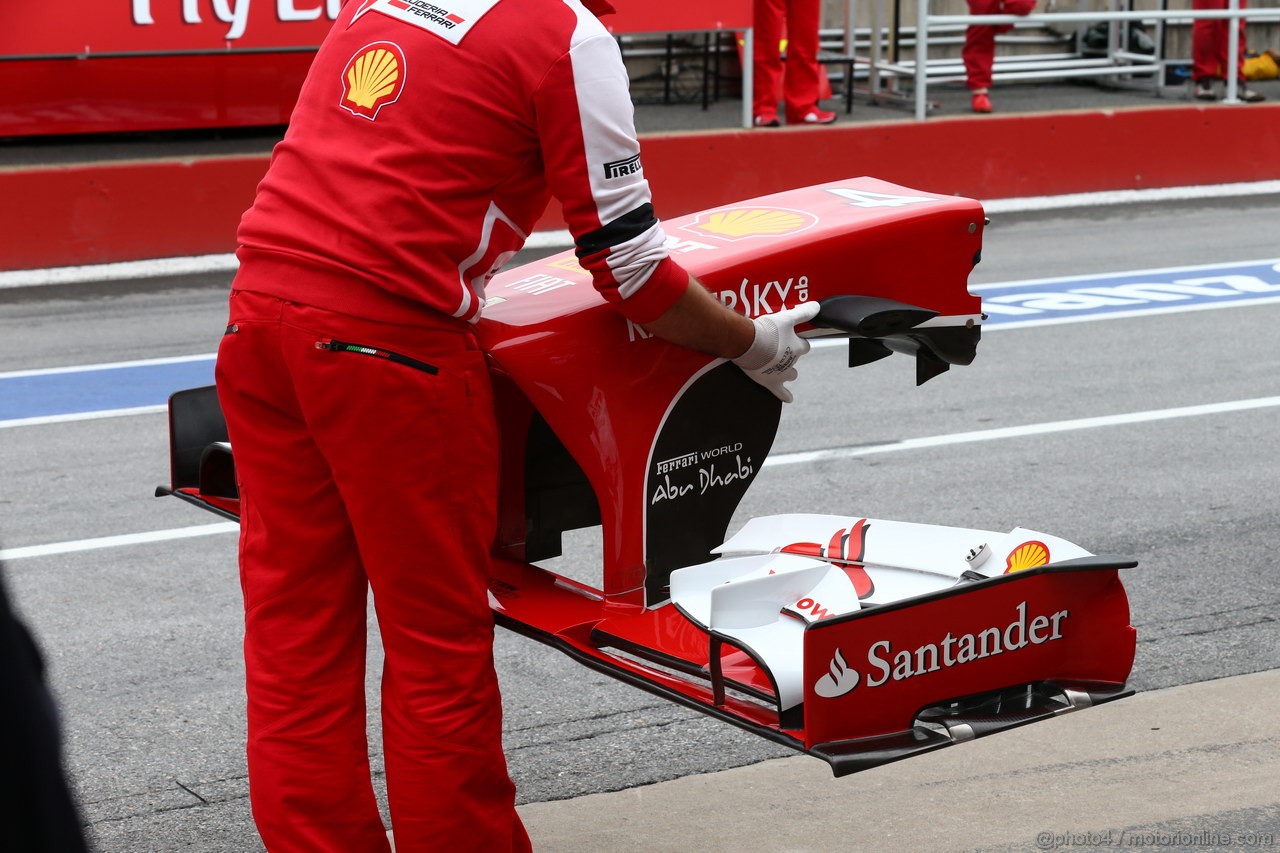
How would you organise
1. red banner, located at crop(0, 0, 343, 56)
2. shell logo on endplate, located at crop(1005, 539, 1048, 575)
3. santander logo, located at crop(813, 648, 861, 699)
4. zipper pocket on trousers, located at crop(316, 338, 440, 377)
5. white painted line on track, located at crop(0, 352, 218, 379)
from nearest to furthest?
santander logo, located at crop(813, 648, 861, 699) < zipper pocket on trousers, located at crop(316, 338, 440, 377) < shell logo on endplate, located at crop(1005, 539, 1048, 575) < white painted line on track, located at crop(0, 352, 218, 379) < red banner, located at crop(0, 0, 343, 56)

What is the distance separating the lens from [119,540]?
5.71 m

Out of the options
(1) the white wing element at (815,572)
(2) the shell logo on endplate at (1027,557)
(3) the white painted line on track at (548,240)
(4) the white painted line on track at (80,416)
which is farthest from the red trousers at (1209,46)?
(2) the shell logo on endplate at (1027,557)

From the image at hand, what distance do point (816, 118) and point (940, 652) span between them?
9771 mm

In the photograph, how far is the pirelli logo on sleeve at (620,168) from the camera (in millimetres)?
3033

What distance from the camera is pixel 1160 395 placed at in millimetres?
7465

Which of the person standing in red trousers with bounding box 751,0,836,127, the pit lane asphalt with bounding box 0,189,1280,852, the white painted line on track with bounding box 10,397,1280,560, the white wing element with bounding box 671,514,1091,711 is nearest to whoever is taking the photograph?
the white wing element with bounding box 671,514,1091,711

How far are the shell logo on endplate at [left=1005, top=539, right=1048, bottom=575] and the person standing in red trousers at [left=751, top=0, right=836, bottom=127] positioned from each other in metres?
9.21

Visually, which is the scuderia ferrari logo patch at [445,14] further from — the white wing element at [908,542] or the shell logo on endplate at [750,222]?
the white wing element at [908,542]

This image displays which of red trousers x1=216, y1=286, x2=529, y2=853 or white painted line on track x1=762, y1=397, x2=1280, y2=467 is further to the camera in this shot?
white painted line on track x1=762, y1=397, x2=1280, y2=467

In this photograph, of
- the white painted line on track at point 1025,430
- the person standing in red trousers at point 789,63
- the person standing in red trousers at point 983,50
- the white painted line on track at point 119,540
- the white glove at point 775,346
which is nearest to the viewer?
the white glove at point 775,346

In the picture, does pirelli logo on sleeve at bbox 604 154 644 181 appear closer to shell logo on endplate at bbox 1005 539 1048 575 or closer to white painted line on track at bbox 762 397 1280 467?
shell logo on endplate at bbox 1005 539 1048 575

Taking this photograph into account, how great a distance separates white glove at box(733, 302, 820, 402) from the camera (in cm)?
349

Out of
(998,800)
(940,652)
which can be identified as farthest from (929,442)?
(940,652)

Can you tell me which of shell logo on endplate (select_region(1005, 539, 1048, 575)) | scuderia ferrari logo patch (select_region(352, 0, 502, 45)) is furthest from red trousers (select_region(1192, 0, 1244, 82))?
scuderia ferrari logo patch (select_region(352, 0, 502, 45))
